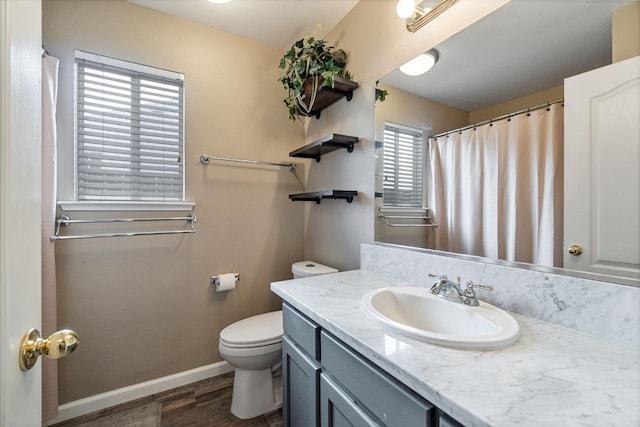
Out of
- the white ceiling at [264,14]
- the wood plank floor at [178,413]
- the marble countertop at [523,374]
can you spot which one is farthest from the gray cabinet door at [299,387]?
the white ceiling at [264,14]

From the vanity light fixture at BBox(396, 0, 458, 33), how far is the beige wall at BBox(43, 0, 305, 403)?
1133 mm

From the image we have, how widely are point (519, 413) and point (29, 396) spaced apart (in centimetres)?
87

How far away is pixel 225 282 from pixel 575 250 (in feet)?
5.96

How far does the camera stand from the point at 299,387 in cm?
111

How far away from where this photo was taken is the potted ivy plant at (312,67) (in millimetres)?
1645

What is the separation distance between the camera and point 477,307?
911mm

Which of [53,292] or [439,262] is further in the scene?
[53,292]

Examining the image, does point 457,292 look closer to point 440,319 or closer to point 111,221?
point 440,319

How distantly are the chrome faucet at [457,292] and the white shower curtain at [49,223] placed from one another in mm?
1846

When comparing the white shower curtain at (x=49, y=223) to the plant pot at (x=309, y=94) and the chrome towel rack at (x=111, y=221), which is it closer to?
the chrome towel rack at (x=111, y=221)

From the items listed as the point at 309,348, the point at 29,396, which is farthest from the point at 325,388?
the point at 29,396

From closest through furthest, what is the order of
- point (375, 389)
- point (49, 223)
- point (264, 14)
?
point (375, 389), point (49, 223), point (264, 14)

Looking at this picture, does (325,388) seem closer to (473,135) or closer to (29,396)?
(29,396)

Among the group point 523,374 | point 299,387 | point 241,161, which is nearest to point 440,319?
point 523,374
